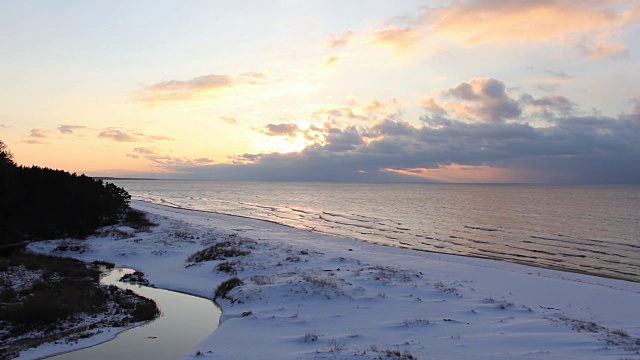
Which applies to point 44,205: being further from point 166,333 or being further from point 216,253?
point 166,333

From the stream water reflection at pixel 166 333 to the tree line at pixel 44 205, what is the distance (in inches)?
771

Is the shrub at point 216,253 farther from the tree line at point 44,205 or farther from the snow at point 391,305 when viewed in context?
the tree line at point 44,205

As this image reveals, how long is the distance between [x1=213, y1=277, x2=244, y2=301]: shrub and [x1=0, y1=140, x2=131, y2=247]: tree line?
22.0 metres

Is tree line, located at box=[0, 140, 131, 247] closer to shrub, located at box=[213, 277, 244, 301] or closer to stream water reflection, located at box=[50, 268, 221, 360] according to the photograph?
stream water reflection, located at box=[50, 268, 221, 360]

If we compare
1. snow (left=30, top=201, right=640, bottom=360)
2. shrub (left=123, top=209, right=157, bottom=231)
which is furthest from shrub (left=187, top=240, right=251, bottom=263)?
shrub (left=123, top=209, right=157, bottom=231)

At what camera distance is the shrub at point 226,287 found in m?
22.6

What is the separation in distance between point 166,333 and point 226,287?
6.43 m

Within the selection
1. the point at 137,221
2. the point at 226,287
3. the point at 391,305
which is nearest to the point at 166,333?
the point at 226,287

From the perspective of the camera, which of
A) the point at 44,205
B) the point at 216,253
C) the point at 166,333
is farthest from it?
the point at 44,205

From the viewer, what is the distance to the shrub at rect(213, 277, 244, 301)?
74.1ft

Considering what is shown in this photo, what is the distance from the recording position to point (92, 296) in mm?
20781

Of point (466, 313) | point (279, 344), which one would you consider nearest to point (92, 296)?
point (279, 344)

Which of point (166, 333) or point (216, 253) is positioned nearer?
point (166, 333)

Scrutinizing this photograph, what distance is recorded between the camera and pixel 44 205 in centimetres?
3866
